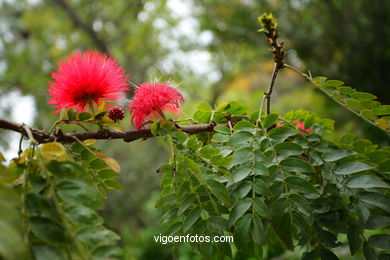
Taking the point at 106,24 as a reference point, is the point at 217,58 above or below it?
below

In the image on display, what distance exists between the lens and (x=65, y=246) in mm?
524

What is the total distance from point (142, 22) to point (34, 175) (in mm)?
5854

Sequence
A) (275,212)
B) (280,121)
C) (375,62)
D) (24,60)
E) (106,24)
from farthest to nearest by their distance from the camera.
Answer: (106,24) → (24,60) → (375,62) → (280,121) → (275,212)

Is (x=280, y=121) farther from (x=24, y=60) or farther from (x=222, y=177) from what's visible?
(x=24, y=60)

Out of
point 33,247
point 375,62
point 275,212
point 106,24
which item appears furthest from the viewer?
point 106,24

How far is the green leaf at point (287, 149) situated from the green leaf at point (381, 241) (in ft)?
0.86

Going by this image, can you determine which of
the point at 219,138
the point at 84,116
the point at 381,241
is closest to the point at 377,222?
the point at 381,241

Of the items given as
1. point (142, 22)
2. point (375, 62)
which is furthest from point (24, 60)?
point (375, 62)

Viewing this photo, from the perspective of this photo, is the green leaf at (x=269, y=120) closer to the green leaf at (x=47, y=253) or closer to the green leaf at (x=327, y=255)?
the green leaf at (x=327, y=255)

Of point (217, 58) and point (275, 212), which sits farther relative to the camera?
point (217, 58)

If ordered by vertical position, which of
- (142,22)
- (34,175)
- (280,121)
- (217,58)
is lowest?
(34,175)

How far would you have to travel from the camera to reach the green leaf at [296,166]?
73 cm

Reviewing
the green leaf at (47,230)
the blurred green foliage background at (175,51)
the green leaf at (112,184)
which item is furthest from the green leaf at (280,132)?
the blurred green foliage background at (175,51)

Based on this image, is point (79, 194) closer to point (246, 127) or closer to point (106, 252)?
point (106, 252)
